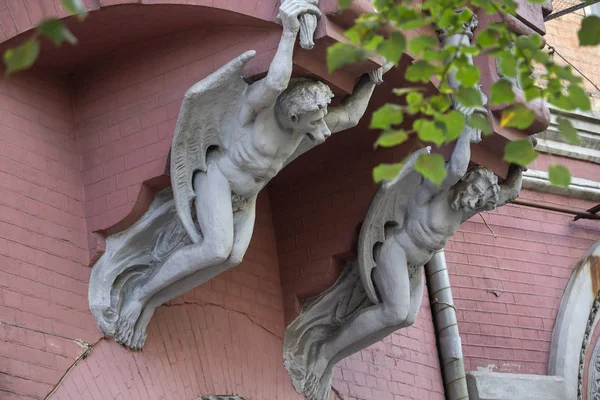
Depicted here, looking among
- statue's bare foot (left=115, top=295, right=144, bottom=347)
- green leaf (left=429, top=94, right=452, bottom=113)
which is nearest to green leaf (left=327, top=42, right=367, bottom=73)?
green leaf (left=429, top=94, right=452, bottom=113)

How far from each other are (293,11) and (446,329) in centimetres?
403

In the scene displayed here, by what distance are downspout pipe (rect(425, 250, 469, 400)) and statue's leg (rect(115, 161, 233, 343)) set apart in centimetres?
328

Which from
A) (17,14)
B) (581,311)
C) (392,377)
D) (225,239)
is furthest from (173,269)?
(581,311)

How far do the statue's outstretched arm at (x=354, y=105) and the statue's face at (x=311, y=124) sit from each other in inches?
5.9

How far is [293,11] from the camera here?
302 inches

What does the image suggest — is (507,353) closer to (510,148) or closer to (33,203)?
(33,203)

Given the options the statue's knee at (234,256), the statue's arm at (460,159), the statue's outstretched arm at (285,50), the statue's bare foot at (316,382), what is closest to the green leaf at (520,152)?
the statue's outstretched arm at (285,50)

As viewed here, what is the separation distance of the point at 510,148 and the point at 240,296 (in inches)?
172

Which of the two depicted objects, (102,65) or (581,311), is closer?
(102,65)

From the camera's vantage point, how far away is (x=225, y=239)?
26.5 ft

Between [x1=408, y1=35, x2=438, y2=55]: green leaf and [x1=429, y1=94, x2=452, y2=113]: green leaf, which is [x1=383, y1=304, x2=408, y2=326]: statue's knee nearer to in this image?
[x1=429, y1=94, x2=452, y2=113]: green leaf

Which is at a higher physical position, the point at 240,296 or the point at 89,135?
the point at 89,135

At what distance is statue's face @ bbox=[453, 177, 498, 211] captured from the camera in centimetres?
912

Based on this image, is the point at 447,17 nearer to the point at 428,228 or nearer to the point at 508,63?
the point at 508,63
